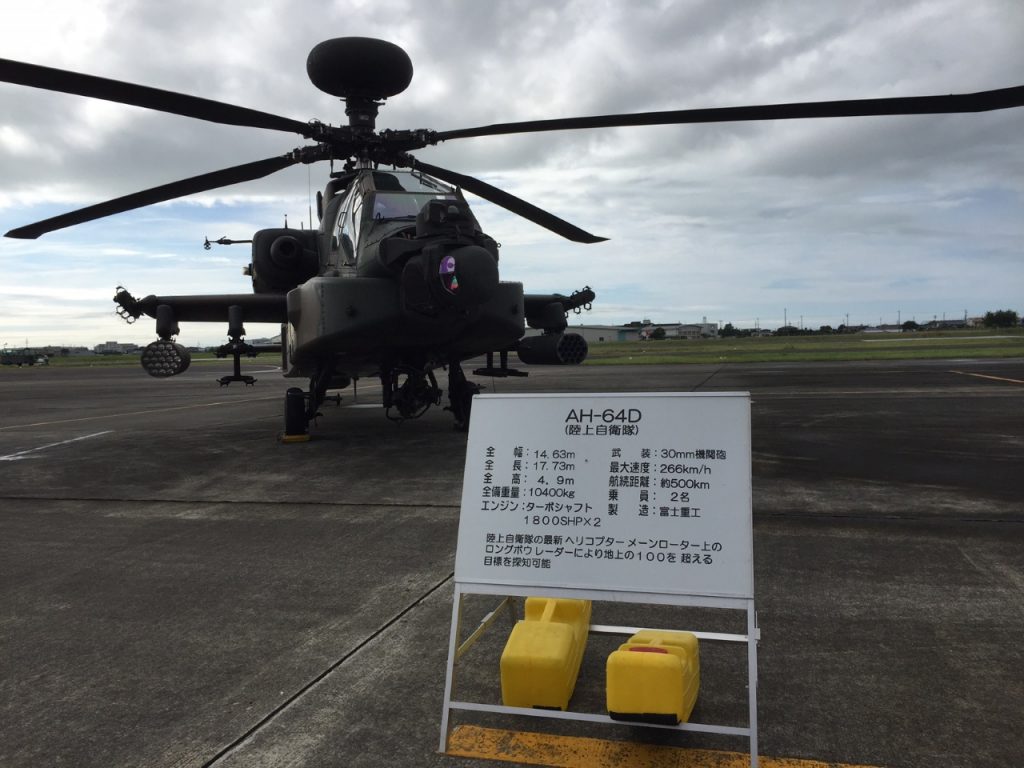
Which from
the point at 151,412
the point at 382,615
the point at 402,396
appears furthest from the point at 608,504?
the point at 151,412

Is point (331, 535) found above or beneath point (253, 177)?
beneath

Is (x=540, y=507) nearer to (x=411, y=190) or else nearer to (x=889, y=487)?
(x=889, y=487)

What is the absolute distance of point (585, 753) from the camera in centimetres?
281

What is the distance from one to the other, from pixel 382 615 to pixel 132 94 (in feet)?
19.7

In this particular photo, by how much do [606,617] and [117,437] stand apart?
439 inches

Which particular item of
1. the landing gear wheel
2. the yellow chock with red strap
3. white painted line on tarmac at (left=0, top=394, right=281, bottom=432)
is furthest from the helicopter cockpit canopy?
white painted line on tarmac at (left=0, top=394, right=281, bottom=432)

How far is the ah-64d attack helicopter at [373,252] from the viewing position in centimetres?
790

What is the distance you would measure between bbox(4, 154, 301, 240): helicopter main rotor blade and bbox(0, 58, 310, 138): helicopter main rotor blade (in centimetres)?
106

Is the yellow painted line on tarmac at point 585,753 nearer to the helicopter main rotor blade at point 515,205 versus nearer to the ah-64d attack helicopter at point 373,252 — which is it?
the ah-64d attack helicopter at point 373,252

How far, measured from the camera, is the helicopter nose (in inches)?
312

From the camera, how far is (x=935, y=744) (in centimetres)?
274

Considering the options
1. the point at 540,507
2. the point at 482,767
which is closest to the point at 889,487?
the point at 540,507

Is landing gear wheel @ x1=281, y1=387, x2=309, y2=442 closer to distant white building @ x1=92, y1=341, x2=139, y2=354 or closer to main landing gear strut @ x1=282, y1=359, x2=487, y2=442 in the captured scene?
main landing gear strut @ x1=282, y1=359, x2=487, y2=442

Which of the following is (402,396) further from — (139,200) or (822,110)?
(822,110)
